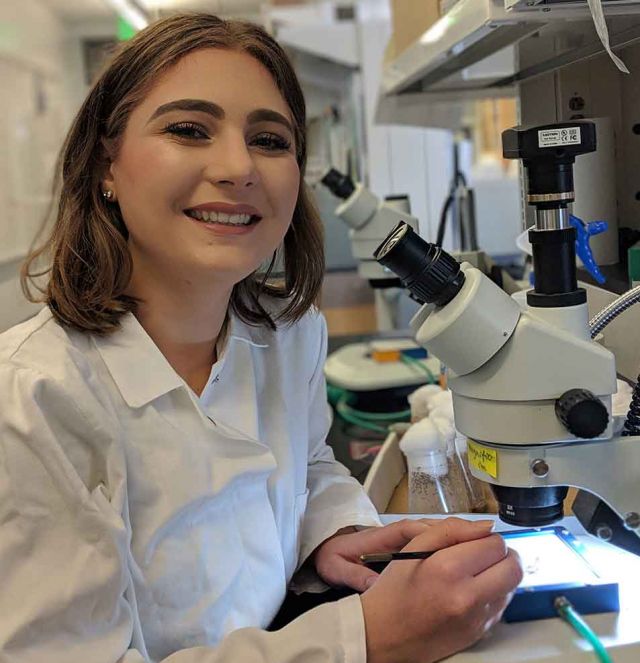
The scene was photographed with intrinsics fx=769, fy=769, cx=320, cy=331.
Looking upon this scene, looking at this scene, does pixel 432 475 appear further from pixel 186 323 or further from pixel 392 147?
pixel 392 147

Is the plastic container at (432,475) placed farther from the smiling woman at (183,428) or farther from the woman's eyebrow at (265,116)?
the woman's eyebrow at (265,116)

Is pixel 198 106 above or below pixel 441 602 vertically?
above

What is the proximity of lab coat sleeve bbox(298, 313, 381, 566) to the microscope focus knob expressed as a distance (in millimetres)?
518

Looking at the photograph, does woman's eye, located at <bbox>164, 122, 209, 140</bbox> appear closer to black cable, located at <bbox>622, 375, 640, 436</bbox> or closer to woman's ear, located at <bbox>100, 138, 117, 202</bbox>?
woman's ear, located at <bbox>100, 138, 117, 202</bbox>

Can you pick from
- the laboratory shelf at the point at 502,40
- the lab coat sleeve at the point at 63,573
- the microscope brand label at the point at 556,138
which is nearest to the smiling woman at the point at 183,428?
the lab coat sleeve at the point at 63,573

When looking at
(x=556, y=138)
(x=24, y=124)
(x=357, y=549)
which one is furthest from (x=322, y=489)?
(x=24, y=124)

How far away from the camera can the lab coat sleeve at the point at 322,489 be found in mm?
1124

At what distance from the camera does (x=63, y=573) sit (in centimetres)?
75

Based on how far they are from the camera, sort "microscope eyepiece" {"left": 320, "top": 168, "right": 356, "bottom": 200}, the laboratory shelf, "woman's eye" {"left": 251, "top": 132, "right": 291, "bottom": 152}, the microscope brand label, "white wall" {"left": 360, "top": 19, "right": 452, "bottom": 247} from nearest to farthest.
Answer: the microscope brand label < the laboratory shelf < "woman's eye" {"left": 251, "top": 132, "right": 291, "bottom": 152} < "microscope eyepiece" {"left": 320, "top": 168, "right": 356, "bottom": 200} < "white wall" {"left": 360, "top": 19, "right": 452, "bottom": 247}

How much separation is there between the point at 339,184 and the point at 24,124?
1033 millimetres

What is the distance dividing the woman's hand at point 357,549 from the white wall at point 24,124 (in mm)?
1053

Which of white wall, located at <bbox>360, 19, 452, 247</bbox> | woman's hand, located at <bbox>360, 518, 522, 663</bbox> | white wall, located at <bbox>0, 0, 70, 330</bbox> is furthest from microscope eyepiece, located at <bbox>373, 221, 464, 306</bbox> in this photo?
white wall, located at <bbox>360, 19, 452, 247</bbox>

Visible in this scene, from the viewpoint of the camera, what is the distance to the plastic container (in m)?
1.19

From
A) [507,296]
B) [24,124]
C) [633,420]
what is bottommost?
[633,420]
